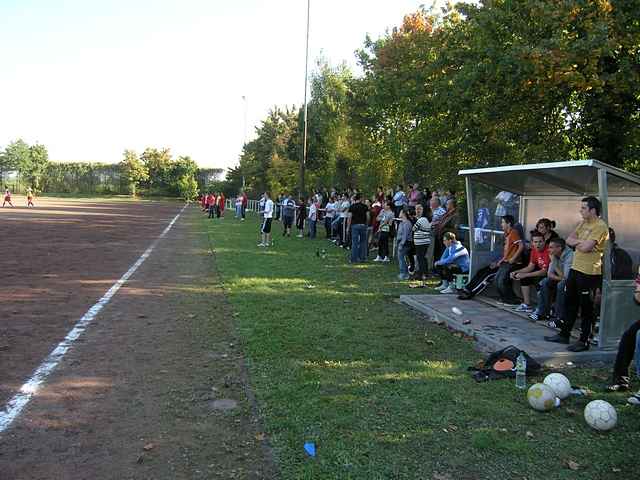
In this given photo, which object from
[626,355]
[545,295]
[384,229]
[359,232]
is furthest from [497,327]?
[359,232]

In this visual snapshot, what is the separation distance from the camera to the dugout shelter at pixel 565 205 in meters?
6.22

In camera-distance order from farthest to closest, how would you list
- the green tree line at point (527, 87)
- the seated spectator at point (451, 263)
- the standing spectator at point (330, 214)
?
1. the standing spectator at point (330, 214)
2. the green tree line at point (527, 87)
3. the seated spectator at point (451, 263)

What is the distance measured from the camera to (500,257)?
31.9ft

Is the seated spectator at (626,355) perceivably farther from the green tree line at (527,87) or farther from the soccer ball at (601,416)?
the green tree line at (527,87)

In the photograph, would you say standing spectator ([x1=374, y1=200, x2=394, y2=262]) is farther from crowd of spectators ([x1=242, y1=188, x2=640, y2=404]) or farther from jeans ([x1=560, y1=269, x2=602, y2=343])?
jeans ([x1=560, y1=269, x2=602, y2=343])

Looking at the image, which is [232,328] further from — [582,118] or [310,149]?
[310,149]

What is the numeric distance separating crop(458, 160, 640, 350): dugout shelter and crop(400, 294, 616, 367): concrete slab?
50 cm

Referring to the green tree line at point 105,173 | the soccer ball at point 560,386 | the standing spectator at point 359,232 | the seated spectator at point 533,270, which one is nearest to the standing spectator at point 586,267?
the soccer ball at point 560,386

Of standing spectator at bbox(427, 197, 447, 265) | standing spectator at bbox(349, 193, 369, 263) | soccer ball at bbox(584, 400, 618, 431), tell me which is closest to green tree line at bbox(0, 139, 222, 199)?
standing spectator at bbox(349, 193, 369, 263)

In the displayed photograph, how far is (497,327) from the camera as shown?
23.6ft

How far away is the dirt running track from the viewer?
3693 mm

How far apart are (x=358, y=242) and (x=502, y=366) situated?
929 cm

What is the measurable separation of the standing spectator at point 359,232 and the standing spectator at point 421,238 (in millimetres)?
3258

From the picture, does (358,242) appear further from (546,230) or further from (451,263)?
(546,230)
